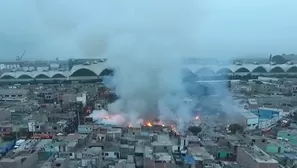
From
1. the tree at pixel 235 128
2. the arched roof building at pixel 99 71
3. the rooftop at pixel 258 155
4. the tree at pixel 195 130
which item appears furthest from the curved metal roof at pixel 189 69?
the rooftop at pixel 258 155

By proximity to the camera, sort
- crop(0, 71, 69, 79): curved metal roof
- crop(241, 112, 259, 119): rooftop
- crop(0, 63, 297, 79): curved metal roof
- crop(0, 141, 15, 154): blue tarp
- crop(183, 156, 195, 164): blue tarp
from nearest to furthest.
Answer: crop(183, 156, 195, 164): blue tarp → crop(0, 141, 15, 154): blue tarp → crop(241, 112, 259, 119): rooftop → crop(0, 71, 69, 79): curved metal roof → crop(0, 63, 297, 79): curved metal roof

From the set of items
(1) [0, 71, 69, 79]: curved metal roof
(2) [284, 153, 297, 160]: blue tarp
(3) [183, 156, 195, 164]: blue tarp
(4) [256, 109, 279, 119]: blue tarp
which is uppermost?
(1) [0, 71, 69, 79]: curved metal roof

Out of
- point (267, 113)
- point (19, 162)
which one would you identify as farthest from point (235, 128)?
point (19, 162)

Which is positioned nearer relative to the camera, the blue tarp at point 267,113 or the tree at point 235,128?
the tree at point 235,128

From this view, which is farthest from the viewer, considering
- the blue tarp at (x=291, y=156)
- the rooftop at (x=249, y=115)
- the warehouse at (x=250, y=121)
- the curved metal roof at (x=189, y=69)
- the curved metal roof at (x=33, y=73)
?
the curved metal roof at (x=189, y=69)

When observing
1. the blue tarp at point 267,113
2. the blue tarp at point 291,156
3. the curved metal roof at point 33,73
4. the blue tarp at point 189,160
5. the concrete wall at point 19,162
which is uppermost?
the curved metal roof at point 33,73

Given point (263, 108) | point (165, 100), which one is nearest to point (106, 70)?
point (165, 100)

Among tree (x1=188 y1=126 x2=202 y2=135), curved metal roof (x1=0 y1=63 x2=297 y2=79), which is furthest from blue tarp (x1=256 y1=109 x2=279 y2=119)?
curved metal roof (x1=0 y1=63 x2=297 y2=79)

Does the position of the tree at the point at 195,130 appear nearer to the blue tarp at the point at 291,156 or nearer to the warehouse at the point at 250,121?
the warehouse at the point at 250,121

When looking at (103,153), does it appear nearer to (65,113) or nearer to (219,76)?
(65,113)

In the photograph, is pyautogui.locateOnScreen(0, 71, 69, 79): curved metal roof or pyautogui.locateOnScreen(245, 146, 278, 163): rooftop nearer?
pyautogui.locateOnScreen(245, 146, 278, 163): rooftop

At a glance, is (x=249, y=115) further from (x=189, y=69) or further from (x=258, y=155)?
(x=189, y=69)

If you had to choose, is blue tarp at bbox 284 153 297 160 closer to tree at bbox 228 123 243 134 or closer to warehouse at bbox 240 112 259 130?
tree at bbox 228 123 243 134
